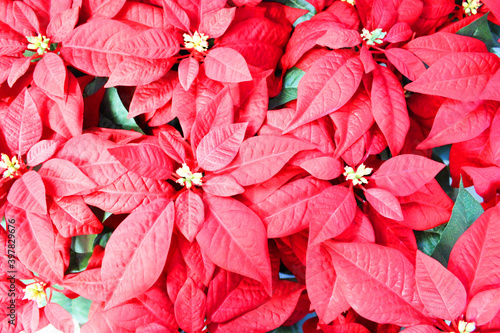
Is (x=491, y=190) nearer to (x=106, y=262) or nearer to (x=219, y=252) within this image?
(x=219, y=252)

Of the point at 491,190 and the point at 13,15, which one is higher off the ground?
the point at 13,15

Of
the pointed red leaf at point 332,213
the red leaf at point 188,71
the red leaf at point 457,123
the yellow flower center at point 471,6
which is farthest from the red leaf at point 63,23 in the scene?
the yellow flower center at point 471,6

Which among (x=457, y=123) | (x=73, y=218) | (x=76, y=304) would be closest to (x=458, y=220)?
(x=457, y=123)

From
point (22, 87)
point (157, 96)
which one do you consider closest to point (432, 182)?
point (157, 96)

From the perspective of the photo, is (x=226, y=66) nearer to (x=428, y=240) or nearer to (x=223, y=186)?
(x=223, y=186)

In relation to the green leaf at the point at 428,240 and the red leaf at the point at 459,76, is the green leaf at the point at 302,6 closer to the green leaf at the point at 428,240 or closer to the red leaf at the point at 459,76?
the red leaf at the point at 459,76

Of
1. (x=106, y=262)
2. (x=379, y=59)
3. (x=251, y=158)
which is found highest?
(x=379, y=59)
